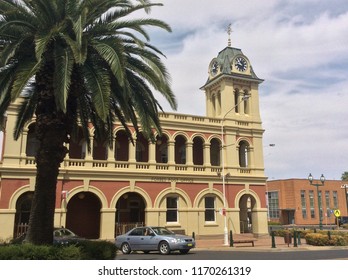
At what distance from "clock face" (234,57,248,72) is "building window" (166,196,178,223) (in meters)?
14.6

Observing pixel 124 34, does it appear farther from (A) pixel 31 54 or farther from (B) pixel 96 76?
(A) pixel 31 54

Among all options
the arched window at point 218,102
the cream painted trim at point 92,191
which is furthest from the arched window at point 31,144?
the arched window at point 218,102

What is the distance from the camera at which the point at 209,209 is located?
33594mm

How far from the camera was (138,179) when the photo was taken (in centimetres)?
3097

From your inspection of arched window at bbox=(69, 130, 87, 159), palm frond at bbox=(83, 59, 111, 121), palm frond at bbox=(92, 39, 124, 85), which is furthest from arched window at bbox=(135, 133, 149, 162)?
palm frond at bbox=(92, 39, 124, 85)

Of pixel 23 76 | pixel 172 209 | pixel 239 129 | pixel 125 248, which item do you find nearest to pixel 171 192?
pixel 172 209

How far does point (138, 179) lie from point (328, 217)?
5689 cm

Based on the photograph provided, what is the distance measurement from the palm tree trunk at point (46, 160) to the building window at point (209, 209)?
23.0 metres

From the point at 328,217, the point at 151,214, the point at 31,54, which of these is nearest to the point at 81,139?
the point at 151,214

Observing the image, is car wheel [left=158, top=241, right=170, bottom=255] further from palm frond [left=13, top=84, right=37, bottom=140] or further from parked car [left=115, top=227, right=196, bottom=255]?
palm frond [left=13, top=84, right=37, bottom=140]

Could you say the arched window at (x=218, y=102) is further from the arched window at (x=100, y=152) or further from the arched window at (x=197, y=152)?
the arched window at (x=100, y=152)

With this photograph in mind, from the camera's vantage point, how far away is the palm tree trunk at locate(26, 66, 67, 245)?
11.5 metres

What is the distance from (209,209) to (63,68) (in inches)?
974

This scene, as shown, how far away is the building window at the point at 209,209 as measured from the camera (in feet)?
110
